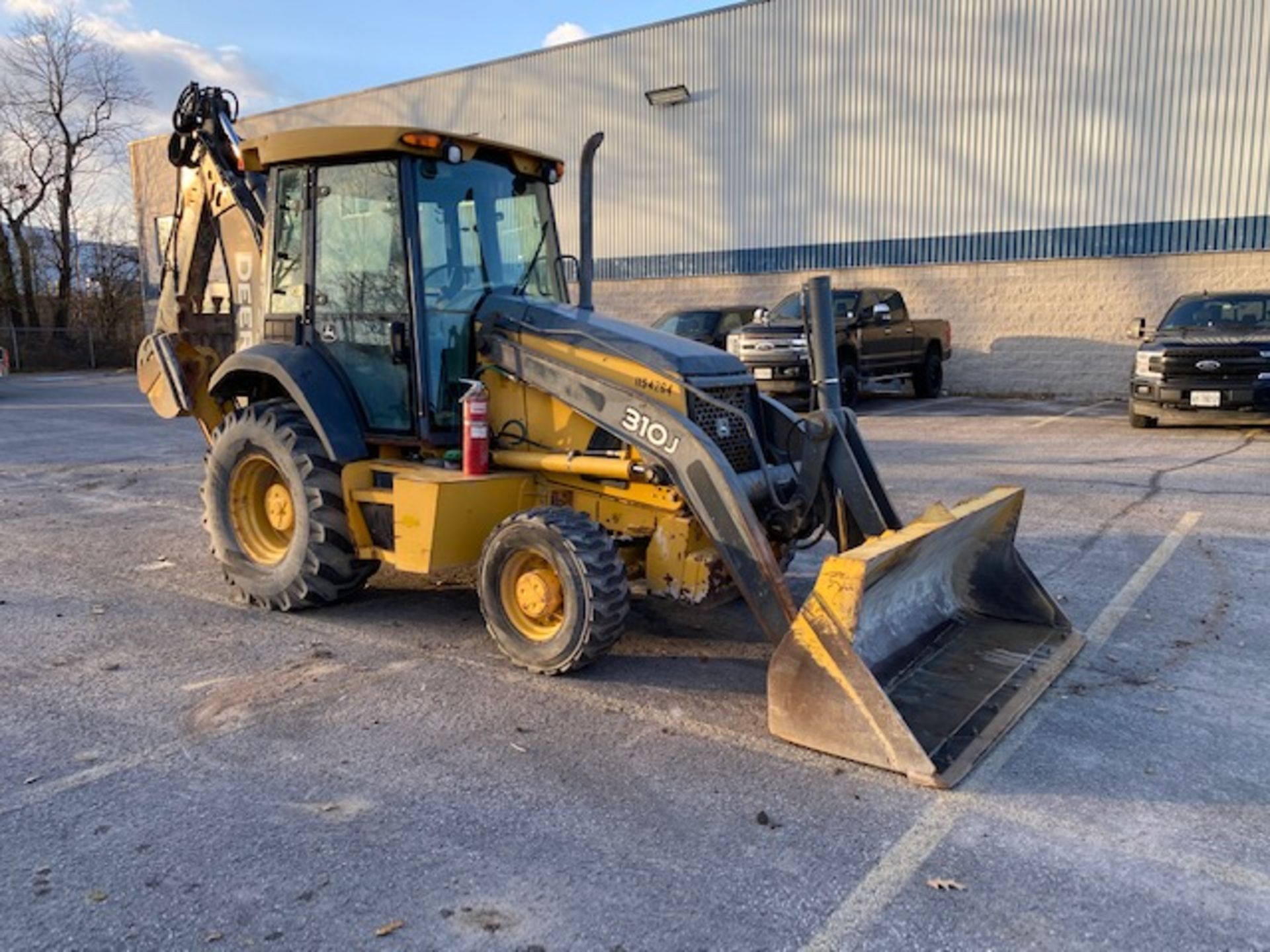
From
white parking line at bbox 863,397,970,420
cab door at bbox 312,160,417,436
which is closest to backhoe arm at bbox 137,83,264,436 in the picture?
cab door at bbox 312,160,417,436

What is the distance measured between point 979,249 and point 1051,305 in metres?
1.83

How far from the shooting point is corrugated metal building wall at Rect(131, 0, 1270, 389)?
58.6 feet

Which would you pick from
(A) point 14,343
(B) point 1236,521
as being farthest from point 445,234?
(A) point 14,343

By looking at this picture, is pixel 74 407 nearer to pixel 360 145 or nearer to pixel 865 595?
pixel 360 145

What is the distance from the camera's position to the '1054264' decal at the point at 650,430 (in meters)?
4.69

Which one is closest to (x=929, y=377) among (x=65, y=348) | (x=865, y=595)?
(x=865, y=595)

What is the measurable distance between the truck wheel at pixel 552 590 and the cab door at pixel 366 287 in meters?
1.14

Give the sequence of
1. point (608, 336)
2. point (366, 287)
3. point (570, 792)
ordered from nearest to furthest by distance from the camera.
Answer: point (570, 792), point (608, 336), point (366, 287)

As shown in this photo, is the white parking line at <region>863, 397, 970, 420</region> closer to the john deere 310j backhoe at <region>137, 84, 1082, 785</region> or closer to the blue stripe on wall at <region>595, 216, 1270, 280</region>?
the blue stripe on wall at <region>595, 216, 1270, 280</region>

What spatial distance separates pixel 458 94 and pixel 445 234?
76.6 ft

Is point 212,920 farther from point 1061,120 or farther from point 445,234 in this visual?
point 1061,120

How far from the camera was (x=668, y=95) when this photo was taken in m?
23.0

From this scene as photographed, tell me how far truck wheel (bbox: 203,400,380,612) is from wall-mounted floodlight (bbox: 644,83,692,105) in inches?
743

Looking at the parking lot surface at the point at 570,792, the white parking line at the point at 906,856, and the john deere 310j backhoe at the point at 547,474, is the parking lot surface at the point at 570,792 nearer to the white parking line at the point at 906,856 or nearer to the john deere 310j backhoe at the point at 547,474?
the white parking line at the point at 906,856
